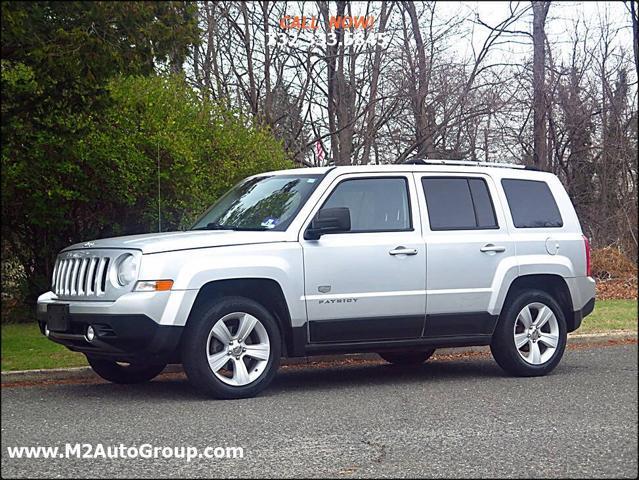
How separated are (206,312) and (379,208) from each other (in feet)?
6.68

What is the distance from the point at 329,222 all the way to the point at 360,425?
2074 mm

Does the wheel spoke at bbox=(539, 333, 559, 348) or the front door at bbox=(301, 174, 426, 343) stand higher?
the front door at bbox=(301, 174, 426, 343)

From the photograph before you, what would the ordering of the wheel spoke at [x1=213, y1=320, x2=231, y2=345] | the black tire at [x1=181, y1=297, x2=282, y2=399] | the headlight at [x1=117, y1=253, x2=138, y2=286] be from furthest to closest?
the wheel spoke at [x1=213, y1=320, x2=231, y2=345] → the black tire at [x1=181, y1=297, x2=282, y2=399] → the headlight at [x1=117, y1=253, x2=138, y2=286]

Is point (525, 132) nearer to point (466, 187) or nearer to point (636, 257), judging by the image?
point (636, 257)

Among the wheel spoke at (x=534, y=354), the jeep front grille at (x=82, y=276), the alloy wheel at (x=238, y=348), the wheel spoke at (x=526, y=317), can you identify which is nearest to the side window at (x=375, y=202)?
the alloy wheel at (x=238, y=348)

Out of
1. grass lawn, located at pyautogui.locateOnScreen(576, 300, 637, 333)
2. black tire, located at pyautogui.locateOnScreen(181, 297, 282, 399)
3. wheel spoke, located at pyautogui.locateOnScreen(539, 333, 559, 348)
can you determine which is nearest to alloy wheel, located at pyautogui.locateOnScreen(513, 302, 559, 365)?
wheel spoke, located at pyautogui.locateOnScreen(539, 333, 559, 348)

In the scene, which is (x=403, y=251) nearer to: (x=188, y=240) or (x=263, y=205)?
(x=263, y=205)

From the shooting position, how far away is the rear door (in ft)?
30.9

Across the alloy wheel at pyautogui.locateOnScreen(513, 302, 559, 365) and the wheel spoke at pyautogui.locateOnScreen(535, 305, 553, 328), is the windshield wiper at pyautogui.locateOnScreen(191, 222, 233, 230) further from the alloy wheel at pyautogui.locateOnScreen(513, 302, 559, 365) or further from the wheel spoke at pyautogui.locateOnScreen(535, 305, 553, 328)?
the wheel spoke at pyautogui.locateOnScreen(535, 305, 553, 328)

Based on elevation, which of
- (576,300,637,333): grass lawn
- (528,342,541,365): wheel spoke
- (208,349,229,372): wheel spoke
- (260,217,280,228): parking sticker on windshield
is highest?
(260,217,280,228): parking sticker on windshield

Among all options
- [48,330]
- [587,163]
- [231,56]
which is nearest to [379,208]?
[48,330]

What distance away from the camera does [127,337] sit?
26.6 ft

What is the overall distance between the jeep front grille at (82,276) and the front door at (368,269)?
67.7 inches

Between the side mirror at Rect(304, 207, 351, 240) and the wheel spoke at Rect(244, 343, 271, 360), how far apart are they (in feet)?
3.34
